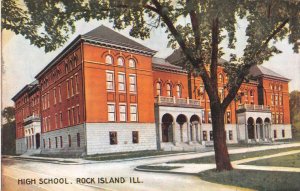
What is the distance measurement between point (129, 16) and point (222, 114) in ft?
8.35

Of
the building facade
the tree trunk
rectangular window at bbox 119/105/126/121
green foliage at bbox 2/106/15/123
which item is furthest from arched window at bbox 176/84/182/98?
green foliage at bbox 2/106/15/123

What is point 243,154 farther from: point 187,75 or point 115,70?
point 115,70

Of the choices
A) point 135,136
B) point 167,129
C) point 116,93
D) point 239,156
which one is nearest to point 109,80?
point 116,93

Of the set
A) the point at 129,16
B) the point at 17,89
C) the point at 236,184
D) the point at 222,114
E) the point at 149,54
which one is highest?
the point at 129,16

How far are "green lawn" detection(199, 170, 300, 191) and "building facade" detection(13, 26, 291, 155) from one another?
66 cm

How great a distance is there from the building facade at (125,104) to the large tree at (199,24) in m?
0.21

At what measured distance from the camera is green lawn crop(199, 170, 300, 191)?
7.95 meters

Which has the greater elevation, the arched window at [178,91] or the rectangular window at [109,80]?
the rectangular window at [109,80]

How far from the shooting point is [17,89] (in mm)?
8047

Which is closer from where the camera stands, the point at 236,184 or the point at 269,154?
the point at 236,184

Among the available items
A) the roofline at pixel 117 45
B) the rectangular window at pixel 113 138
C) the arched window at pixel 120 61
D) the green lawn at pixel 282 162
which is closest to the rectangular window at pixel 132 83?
the arched window at pixel 120 61

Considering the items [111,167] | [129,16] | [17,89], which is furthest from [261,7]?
[17,89]

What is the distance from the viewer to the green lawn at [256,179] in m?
7.95

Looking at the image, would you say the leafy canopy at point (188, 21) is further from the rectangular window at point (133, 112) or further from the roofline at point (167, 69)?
the rectangular window at point (133, 112)
